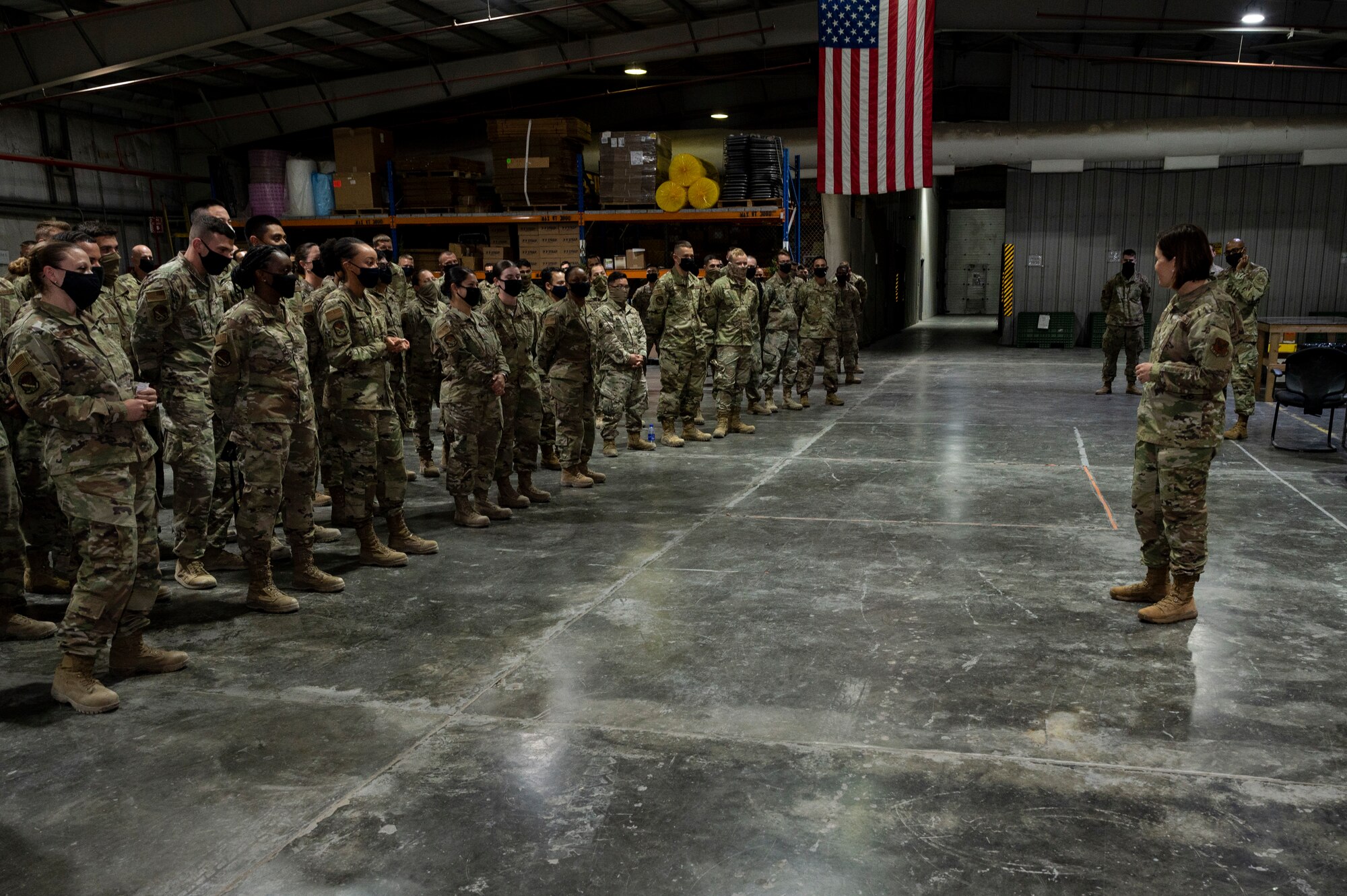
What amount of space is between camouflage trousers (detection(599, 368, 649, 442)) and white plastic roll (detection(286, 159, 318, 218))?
11.4 m

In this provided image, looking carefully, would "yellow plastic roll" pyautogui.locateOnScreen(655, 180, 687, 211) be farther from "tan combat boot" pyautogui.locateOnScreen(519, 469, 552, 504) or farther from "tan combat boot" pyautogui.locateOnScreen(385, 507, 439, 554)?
"tan combat boot" pyautogui.locateOnScreen(385, 507, 439, 554)

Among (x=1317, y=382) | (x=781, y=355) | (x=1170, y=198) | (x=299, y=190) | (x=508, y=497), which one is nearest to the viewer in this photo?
(x=508, y=497)

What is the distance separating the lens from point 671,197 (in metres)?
16.0

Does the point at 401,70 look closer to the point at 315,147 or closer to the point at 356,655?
the point at 315,147

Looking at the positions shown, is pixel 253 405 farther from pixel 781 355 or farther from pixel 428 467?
pixel 781 355

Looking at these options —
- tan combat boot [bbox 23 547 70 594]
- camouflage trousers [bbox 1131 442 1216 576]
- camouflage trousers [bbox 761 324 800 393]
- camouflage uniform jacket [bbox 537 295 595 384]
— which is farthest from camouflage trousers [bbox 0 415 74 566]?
camouflage trousers [bbox 761 324 800 393]

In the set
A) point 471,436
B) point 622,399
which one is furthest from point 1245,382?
point 471,436

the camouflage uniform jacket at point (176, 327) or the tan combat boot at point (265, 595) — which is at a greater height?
the camouflage uniform jacket at point (176, 327)

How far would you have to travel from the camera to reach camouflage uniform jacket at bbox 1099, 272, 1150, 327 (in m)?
12.3

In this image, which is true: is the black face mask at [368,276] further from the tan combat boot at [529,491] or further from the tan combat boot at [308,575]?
the tan combat boot at [529,491]

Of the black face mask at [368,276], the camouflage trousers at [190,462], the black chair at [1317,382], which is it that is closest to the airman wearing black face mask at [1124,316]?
the black chair at [1317,382]

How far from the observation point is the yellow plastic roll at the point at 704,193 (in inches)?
619

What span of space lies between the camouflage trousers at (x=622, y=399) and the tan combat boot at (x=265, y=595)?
4.61 metres

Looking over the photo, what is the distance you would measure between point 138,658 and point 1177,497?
477 cm
